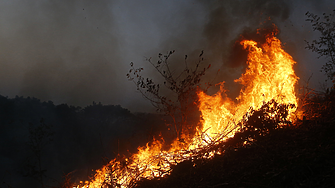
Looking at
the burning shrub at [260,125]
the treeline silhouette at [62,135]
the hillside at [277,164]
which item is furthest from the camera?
the treeline silhouette at [62,135]

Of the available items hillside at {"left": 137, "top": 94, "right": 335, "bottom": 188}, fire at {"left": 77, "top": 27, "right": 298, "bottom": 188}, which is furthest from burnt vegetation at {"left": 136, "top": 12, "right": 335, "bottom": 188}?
fire at {"left": 77, "top": 27, "right": 298, "bottom": 188}

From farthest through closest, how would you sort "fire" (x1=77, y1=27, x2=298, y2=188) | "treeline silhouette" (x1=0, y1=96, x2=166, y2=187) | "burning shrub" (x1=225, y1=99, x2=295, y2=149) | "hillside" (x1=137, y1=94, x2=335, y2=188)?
"treeline silhouette" (x1=0, y1=96, x2=166, y2=187), "fire" (x1=77, y1=27, x2=298, y2=188), "burning shrub" (x1=225, y1=99, x2=295, y2=149), "hillside" (x1=137, y1=94, x2=335, y2=188)

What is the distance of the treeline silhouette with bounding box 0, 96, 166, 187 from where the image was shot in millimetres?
27828

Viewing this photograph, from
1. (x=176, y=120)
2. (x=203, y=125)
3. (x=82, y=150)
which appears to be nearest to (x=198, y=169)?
(x=203, y=125)

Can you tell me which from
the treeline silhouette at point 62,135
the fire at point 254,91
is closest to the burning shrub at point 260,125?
the fire at point 254,91

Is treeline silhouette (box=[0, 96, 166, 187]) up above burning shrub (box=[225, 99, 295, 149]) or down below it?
above

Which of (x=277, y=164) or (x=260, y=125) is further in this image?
(x=260, y=125)

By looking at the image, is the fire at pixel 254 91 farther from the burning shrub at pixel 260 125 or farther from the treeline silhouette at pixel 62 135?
the treeline silhouette at pixel 62 135

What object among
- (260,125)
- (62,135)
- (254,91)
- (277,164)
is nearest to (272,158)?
(277,164)

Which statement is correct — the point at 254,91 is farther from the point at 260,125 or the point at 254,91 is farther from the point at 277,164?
the point at 277,164

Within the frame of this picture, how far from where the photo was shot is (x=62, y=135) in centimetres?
3488

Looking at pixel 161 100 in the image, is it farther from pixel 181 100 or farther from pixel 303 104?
pixel 303 104

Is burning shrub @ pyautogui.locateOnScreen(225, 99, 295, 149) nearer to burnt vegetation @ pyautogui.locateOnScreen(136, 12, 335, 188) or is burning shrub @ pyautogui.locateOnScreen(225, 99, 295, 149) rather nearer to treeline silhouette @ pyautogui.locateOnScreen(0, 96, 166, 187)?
burnt vegetation @ pyautogui.locateOnScreen(136, 12, 335, 188)

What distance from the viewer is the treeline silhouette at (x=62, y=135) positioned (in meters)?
27.8
